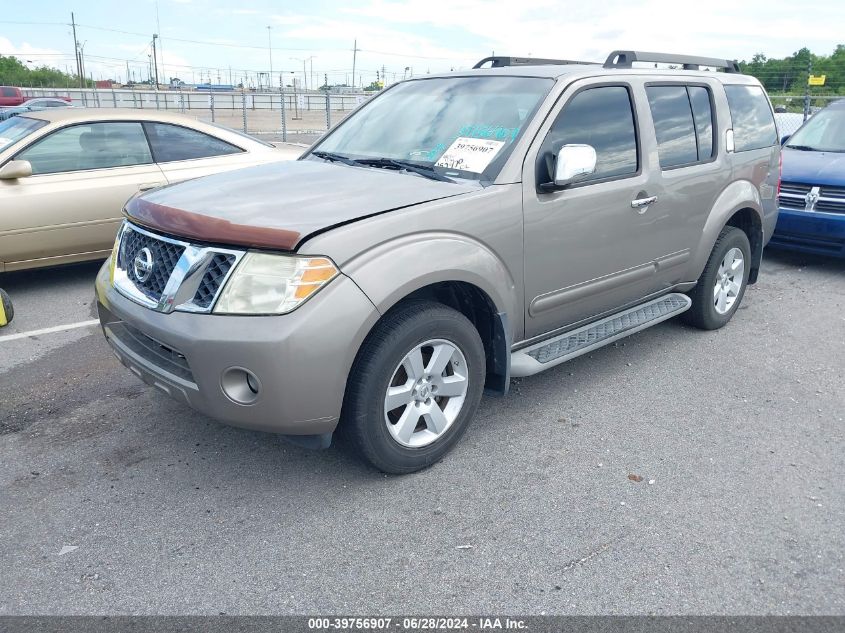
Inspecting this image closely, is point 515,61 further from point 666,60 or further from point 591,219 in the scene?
point 591,219

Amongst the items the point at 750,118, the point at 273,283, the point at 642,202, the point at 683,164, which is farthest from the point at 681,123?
the point at 273,283

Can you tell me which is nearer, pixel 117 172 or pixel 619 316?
pixel 619 316

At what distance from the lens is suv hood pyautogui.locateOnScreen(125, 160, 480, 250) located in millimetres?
2887

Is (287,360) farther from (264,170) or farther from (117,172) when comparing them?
(117,172)

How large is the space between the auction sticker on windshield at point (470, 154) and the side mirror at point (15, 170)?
400 cm

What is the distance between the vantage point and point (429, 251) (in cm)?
313

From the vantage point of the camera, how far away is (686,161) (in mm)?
4633

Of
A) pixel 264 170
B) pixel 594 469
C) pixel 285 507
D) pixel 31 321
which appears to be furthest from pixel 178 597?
pixel 31 321

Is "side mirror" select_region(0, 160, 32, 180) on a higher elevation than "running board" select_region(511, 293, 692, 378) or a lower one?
higher

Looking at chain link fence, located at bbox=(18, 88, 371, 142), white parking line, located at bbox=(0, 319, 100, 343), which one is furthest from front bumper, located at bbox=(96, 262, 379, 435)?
chain link fence, located at bbox=(18, 88, 371, 142)

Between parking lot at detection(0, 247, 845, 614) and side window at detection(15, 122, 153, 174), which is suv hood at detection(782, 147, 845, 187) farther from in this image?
side window at detection(15, 122, 153, 174)

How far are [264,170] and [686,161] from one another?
268 centimetres

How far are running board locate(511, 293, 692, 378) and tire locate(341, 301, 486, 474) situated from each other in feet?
1.20

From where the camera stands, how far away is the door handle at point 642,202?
415cm
